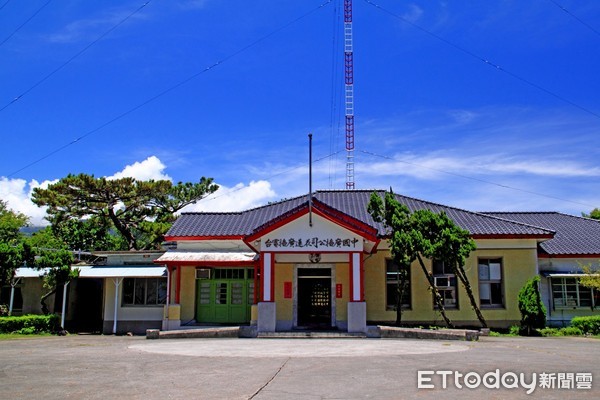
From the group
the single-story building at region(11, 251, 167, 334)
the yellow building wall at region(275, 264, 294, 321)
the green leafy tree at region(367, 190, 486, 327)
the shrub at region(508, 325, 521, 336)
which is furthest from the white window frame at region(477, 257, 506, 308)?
the single-story building at region(11, 251, 167, 334)

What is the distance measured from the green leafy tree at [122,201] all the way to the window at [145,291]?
9938mm

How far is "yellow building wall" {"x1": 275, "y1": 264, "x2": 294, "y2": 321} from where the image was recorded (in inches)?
770

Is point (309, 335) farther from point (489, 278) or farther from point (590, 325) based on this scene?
point (590, 325)

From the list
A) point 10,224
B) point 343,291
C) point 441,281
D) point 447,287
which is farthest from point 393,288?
point 10,224

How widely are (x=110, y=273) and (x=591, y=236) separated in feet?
67.3

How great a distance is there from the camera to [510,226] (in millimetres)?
20891

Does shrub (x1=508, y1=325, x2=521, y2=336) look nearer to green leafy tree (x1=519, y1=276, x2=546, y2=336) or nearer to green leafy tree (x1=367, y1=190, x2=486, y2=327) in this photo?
green leafy tree (x1=519, y1=276, x2=546, y2=336)

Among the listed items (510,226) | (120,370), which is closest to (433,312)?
(510,226)

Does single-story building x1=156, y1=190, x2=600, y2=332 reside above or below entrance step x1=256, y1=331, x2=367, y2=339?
above

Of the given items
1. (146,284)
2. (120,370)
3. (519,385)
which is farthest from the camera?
(146,284)

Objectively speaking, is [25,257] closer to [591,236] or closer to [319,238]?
[319,238]

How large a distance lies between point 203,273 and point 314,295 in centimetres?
475

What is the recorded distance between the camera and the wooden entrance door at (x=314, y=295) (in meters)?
19.8

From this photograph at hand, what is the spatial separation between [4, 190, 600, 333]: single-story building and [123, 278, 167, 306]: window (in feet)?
0.14
